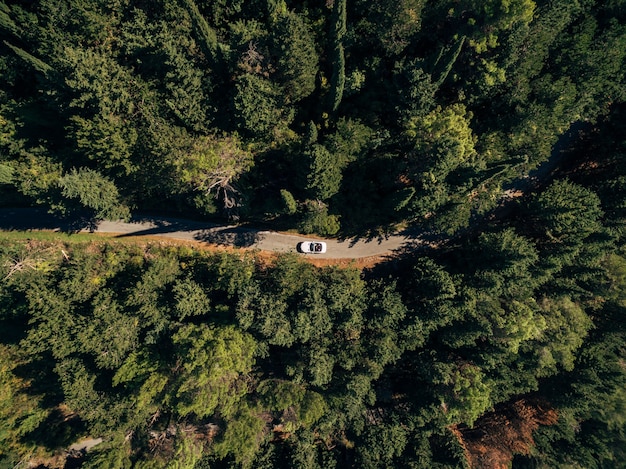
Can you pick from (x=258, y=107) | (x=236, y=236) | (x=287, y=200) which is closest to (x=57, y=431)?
(x=236, y=236)

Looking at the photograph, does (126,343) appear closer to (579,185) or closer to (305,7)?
(305,7)

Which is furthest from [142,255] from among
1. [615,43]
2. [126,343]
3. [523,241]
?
[615,43]

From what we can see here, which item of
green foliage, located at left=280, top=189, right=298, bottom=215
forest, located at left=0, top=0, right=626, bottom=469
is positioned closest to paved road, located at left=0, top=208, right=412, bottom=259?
forest, located at left=0, top=0, right=626, bottom=469

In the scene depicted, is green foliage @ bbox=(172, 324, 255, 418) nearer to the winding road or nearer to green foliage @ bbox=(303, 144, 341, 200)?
the winding road

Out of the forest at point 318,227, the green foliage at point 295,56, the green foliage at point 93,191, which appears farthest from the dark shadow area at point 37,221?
the green foliage at point 295,56

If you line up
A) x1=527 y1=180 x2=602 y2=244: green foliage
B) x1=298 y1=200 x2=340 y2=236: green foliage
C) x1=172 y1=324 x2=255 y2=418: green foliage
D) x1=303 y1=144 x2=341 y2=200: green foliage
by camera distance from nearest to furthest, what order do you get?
x1=303 y1=144 x2=341 y2=200: green foliage, x1=172 y1=324 x2=255 y2=418: green foliage, x1=298 y1=200 x2=340 y2=236: green foliage, x1=527 y1=180 x2=602 y2=244: green foliage

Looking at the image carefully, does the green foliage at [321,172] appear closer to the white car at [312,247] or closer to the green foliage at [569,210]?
the white car at [312,247]
